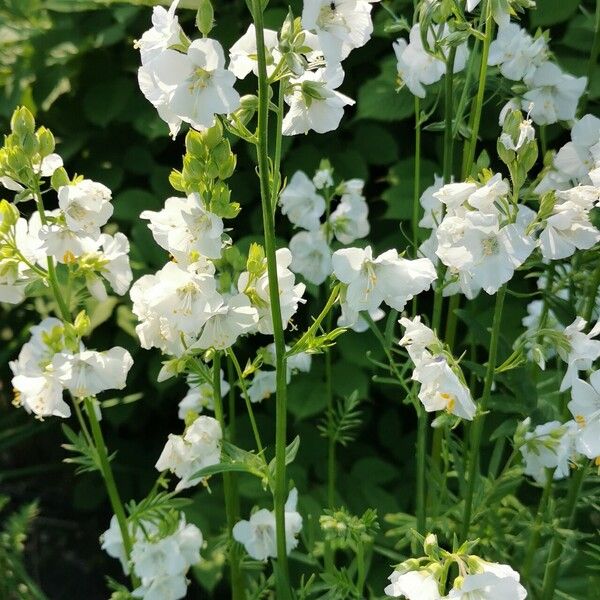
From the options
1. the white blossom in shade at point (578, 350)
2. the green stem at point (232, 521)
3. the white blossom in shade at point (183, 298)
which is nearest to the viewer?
the white blossom in shade at point (183, 298)

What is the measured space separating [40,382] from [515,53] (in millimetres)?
927

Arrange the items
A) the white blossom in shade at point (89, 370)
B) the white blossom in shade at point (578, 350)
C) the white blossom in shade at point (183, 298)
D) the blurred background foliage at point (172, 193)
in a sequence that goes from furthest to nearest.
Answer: the blurred background foliage at point (172, 193)
the white blossom in shade at point (89, 370)
the white blossom in shade at point (578, 350)
the white blossom in shade at point (183, 298)

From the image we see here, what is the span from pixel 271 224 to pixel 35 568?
204 cm

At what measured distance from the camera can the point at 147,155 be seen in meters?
2.55

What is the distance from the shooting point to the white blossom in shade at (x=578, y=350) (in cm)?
126

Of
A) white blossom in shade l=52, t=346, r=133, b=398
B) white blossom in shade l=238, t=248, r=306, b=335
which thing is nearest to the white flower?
white blossom in shade l=52, t=346, r=133, b=398

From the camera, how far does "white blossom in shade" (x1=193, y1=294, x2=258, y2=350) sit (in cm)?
118

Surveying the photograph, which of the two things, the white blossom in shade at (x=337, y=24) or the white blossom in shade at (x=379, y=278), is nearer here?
the white blossom in shade at (x=337, y=24)

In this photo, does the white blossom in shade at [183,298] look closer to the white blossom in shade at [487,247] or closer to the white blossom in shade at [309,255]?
the white blossom in shade at [487,247]

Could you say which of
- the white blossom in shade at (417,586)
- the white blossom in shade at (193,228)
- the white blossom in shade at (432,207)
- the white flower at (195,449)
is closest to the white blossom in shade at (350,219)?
the white blossom in shade at (432,207)

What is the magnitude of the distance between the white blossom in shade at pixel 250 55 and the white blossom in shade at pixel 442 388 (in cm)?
43

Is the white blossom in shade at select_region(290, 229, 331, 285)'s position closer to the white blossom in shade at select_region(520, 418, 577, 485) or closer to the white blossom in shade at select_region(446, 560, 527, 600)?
the white blossom in shade at select_region(520, 418, 577, 485)

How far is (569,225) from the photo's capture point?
1.21m

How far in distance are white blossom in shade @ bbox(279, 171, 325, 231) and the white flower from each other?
491mm
